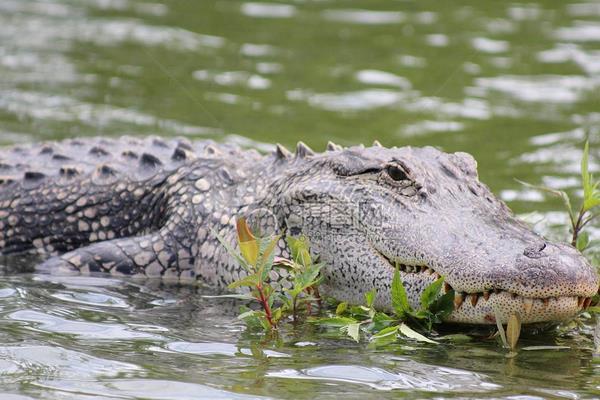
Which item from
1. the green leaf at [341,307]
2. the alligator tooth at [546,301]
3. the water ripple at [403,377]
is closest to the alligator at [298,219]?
the alligator tooth at [546,301]

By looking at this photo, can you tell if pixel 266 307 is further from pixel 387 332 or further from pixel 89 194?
pixel 89 194

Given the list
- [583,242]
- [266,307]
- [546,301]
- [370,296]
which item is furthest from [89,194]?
[546,301]

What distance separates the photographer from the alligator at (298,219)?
454 centimetres

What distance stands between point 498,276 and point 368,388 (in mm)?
762

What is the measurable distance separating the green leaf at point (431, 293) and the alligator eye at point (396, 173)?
0.83 metres

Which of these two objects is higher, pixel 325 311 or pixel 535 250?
pixel 535 250

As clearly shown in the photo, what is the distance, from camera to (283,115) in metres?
10.9

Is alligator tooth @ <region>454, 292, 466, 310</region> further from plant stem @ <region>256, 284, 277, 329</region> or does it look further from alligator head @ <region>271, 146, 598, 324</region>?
plant stem @ <region>256, 284, 277, 329</region>

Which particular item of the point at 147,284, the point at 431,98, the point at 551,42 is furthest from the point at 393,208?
the point at 551,42

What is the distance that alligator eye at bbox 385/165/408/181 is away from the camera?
5430 millimetres

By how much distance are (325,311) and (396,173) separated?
825mm

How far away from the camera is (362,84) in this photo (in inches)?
478

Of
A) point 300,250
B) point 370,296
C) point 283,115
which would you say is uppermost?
point 283,115

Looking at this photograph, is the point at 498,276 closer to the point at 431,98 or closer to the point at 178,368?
the point at 178,368
